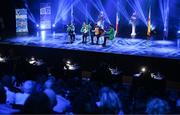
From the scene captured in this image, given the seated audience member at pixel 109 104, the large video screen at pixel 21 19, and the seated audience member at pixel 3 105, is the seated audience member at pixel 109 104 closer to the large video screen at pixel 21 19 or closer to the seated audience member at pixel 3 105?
the seated audience member at pixel 3 105

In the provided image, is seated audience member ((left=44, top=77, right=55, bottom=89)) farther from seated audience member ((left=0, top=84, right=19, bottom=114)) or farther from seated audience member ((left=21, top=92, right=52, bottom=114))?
seated audience member ((left=21, top=92, right=52, bottom=114))

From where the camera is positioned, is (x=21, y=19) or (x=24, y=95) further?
(x=21, y=19)

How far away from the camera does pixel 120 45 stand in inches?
508

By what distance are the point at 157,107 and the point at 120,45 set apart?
6.94 metres

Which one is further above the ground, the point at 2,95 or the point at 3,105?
the point at 2,95

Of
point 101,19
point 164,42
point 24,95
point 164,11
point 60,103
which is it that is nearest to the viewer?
point 60,103

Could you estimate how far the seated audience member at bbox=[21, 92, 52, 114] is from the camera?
19.7 feet

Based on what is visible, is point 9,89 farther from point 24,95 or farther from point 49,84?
point 49,84

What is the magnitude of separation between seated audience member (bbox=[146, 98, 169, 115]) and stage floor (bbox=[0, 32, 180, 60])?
4.94 metres

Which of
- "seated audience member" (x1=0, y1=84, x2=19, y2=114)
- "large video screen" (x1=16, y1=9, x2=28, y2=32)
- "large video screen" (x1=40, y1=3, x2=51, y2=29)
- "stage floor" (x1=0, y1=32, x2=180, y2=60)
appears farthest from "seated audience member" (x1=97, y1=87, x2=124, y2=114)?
"large video screen" (x1=16, y1=9, x2=28, y2=32)

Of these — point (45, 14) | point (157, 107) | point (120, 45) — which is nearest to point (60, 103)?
point (157, 107)

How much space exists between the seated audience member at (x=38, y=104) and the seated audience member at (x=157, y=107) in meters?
1.80

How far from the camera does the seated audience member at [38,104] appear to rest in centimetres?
601

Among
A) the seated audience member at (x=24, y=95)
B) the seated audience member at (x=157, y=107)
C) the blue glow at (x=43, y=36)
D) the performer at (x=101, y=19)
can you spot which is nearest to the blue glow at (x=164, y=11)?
the performer at (x=101, y=19)
